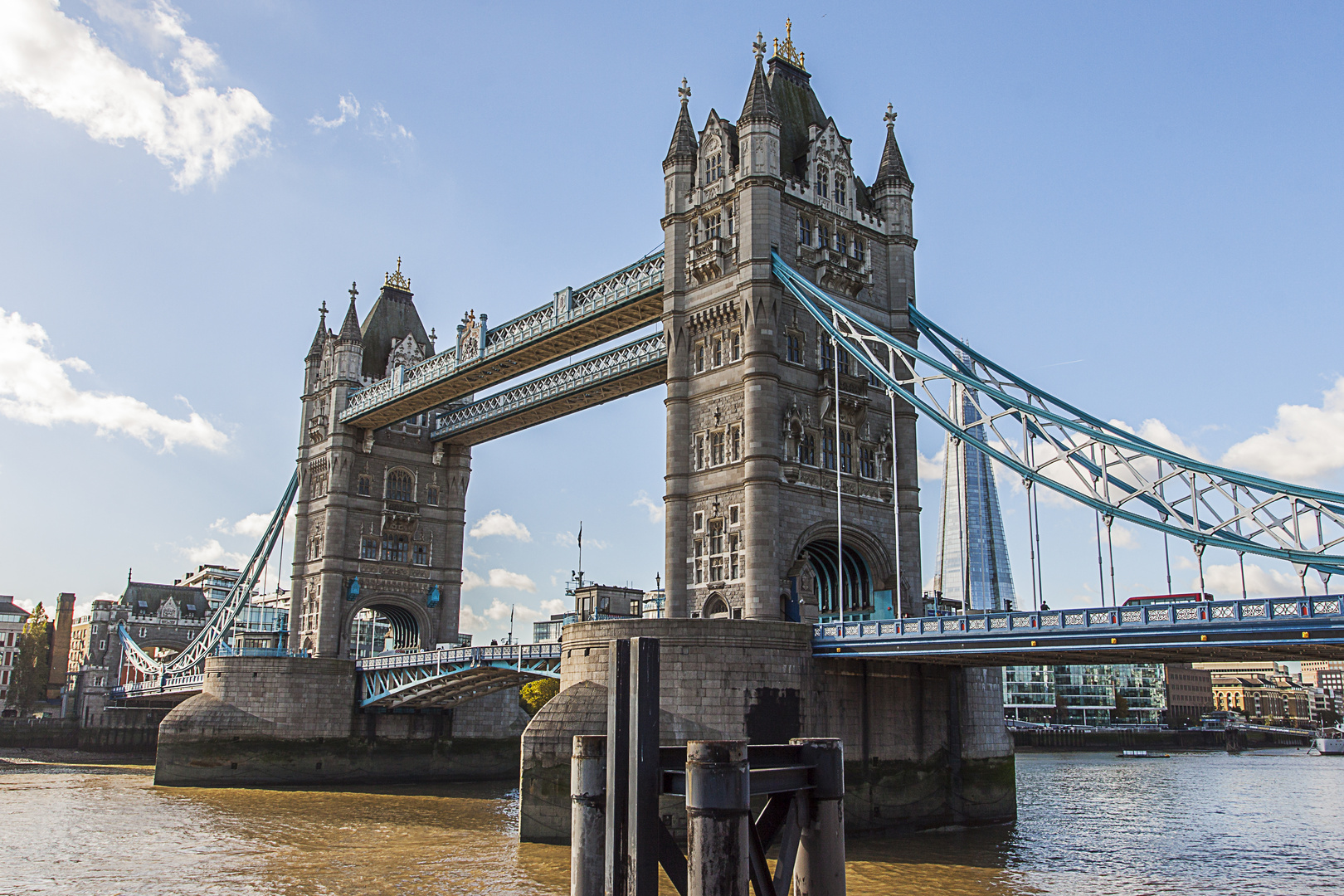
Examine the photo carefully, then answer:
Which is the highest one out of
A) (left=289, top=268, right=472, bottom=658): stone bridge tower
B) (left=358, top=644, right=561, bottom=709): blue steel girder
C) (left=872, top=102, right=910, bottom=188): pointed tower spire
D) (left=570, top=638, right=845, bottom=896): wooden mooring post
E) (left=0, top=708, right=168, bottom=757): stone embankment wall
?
(left=872, top=102, right=910, bottom=188): pointed tower spire

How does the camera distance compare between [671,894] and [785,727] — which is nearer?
[671,894]

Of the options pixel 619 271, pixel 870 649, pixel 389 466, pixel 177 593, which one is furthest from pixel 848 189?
pixel 177 593

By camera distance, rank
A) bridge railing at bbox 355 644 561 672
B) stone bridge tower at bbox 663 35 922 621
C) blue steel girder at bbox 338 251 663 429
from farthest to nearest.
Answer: blue steel girder at bbox 338 251 663 429 < bridge railing at bbox 355 644 561 672 < stone bridge tower at bbox 663 35 922 621

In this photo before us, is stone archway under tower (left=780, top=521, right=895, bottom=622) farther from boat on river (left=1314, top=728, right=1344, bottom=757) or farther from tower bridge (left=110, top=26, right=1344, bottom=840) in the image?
boat on river (left=1314, top=728, right=1344, bottom=757)

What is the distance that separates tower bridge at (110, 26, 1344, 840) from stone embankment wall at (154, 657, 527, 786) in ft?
0.43

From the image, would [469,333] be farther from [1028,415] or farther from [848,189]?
[1028,415]

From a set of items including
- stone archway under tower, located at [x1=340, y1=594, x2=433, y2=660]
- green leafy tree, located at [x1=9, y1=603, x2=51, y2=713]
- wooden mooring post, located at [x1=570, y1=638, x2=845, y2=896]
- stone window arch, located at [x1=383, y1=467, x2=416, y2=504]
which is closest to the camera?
wooden mooring post, located at [x1=570, y1=638, x2=845, y2=896]

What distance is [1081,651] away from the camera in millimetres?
29188

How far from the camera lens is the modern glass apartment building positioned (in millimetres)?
126438

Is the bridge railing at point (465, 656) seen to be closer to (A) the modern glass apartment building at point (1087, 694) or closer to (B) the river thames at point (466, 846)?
(B) the river thames at point (466, 846)

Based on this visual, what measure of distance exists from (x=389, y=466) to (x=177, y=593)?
145 feet

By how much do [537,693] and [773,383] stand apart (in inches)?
1458

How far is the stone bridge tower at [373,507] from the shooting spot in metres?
59.1

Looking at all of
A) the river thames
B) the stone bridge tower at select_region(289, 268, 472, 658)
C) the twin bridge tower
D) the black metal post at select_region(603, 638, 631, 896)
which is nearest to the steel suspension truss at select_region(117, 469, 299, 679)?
the stone bridge tower at select_region(289, 268, 472, 658)
